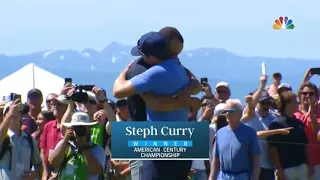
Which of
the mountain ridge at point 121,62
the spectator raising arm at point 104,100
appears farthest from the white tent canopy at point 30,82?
the mountain ridge at point 121,62

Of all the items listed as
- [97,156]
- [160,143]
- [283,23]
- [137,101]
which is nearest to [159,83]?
[137,101]

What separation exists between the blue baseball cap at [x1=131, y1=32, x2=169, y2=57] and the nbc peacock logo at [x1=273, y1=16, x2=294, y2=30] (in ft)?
27.7

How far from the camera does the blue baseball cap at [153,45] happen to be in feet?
32.9

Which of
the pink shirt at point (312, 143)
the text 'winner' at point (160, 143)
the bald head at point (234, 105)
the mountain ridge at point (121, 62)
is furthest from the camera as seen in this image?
the mountain ridge at point (121, 62)

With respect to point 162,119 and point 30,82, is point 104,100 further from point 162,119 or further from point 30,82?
point 30,82

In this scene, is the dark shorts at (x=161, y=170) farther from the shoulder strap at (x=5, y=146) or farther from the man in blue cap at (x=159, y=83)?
the shoulder strap at (x=5, y=146)

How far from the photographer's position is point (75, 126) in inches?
490

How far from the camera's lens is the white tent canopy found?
21734 millimetres

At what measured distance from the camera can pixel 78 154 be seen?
1251 centimetres

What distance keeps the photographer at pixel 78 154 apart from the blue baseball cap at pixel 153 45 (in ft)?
8.26

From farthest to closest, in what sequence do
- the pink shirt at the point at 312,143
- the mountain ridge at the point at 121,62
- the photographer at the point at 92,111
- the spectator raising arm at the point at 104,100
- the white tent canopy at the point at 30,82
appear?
the mountain ridge at the point at 121,62 < the white tent canopy at the point at 30,82 < the pink shirt at the point at 312,143 < the photographer at the point at 92,111 < the spectator raising arm at the point at 104,100

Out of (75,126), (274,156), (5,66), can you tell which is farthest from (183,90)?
(5,66)

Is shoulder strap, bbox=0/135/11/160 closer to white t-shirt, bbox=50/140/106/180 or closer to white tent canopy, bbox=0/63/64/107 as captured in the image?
white t-shirt, bbox=50/140/106/180

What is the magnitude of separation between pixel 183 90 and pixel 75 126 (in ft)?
8.74
